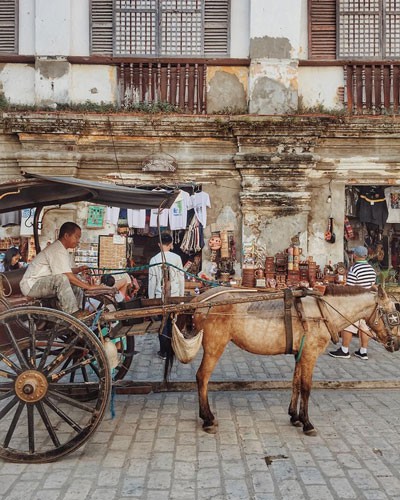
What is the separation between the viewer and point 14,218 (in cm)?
934

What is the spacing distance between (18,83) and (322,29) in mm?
5905

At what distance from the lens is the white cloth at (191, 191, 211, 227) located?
9281 mm

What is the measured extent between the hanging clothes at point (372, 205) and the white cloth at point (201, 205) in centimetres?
315

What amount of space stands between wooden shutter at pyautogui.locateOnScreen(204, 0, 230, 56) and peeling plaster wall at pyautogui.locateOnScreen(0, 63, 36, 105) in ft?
11.1

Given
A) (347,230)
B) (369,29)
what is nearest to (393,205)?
(347,230)

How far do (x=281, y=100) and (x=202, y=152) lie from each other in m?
1.73

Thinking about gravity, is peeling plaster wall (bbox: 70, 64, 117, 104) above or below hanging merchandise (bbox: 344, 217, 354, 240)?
above

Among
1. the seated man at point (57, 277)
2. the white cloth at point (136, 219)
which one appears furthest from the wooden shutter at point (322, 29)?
the seated man at point (57, 277)

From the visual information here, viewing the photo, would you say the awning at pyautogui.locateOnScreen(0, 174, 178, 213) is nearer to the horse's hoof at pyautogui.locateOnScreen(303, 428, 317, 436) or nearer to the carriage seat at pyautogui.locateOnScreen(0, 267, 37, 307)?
the carriage seat at pyautogui.locateOnScreen(0, 267, 37, 307)

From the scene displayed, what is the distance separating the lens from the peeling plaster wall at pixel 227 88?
31.2 ft

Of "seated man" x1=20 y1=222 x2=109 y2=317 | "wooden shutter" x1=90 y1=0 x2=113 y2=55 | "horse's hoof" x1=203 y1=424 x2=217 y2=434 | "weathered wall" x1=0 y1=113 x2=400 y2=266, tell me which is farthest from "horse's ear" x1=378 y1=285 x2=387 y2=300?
"wooden shutter" x1=90 y1=0 x2=113 y2=55

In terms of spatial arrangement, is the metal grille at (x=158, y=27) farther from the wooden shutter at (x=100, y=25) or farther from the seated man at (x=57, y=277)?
the seated man at (x=57, y=277)

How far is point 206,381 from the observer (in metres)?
4.60

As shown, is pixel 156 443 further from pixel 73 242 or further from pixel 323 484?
pixel 73 242
